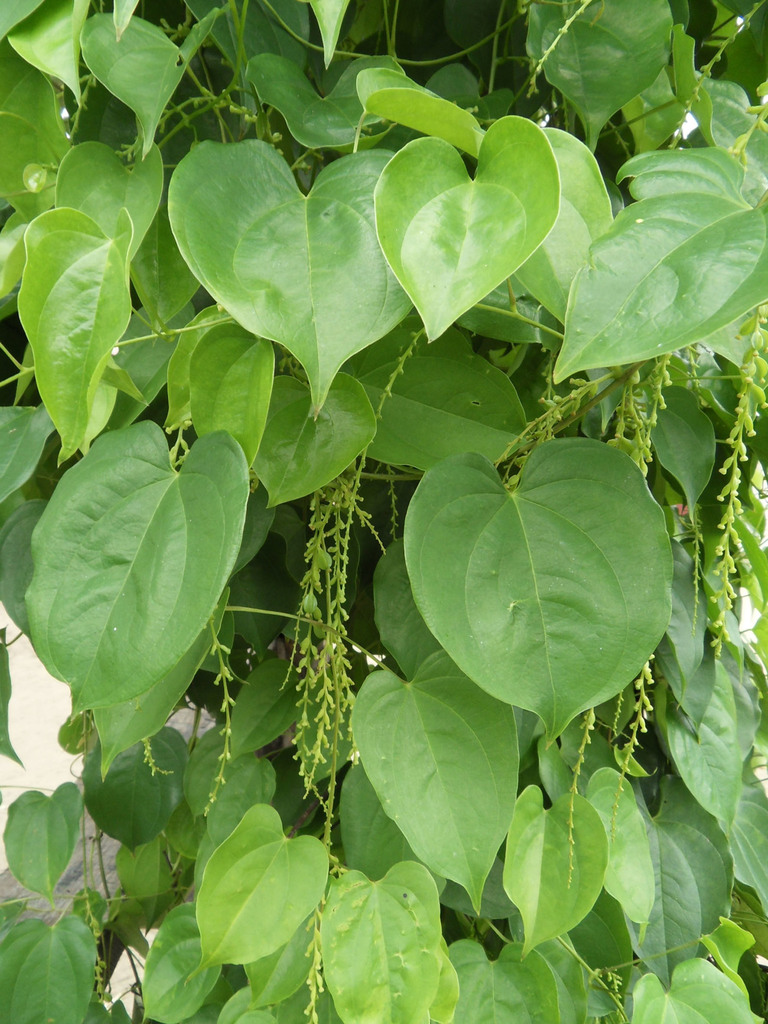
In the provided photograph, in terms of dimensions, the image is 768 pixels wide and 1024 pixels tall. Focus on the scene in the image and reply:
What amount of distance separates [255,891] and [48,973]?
1.06 ft

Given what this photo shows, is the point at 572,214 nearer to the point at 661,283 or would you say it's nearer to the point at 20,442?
the point at 661,283

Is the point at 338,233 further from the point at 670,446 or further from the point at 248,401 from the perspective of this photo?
the point at 670,446

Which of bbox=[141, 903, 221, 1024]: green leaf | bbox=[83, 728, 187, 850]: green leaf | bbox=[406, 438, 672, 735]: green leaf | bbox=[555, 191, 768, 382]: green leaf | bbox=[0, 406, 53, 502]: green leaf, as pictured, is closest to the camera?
bbox=[555, 191, 768, 382]: green leaf

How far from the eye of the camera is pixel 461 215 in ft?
1.19

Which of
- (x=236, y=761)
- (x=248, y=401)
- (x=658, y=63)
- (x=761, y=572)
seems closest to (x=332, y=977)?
(x=236, y=761)

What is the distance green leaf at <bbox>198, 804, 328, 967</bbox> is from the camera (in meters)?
0.49

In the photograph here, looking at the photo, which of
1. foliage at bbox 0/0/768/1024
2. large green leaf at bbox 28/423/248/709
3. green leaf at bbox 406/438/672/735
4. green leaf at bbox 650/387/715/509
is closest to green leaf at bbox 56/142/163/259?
foliage at bbox 0/0/768/1024

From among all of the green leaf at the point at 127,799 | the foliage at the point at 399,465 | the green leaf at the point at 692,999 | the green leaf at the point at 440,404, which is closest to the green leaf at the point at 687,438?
the foliage at the point at 399,465

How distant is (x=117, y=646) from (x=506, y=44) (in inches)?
20.9

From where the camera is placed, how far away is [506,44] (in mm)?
584

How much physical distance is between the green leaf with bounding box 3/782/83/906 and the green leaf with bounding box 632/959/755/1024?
51cm

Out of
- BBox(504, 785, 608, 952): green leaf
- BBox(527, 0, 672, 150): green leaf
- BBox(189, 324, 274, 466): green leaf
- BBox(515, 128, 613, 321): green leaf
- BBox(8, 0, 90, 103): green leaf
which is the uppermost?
BBox(527, 0, 672, 150): green leaf

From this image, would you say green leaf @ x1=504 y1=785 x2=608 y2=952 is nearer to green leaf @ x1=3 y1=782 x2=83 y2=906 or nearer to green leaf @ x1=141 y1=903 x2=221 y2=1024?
green leaf @ x1=141 y1=903 x2=221 y2=1024

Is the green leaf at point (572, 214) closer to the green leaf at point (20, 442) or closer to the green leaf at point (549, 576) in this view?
the green leaf at point (549, 576)
